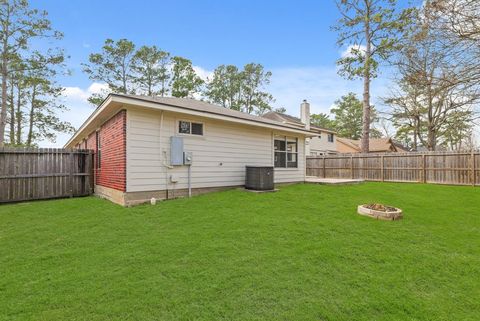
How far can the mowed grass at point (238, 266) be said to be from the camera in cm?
241

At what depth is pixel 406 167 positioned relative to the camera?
1337 centimetres

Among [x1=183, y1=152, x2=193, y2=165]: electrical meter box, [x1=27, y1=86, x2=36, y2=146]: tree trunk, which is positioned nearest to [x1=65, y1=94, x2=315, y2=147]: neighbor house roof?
[x1=183, y1=152, x2=193, y2=165]: electrical meter box

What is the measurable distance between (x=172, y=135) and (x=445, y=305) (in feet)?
21.9

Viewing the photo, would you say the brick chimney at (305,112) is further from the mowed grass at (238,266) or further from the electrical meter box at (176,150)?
the mowed grass at (238,266)

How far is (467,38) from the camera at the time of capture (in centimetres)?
386

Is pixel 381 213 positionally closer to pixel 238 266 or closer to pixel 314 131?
pixel 238 266

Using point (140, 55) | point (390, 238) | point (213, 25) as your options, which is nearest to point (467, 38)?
point (390, 238)

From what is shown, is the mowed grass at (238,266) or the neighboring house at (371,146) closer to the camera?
the mowed grass at (238,266)

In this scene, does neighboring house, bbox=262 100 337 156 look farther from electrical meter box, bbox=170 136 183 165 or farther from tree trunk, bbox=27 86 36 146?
tree trunk, bbox=27 86 36 146

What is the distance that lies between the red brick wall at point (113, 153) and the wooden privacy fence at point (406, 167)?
12.8 meters

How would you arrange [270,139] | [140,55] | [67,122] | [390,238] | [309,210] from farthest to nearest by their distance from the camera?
1. [140,55]
2. [67,122]
3. [270,139]
4. [309,210]
5. [390,238]

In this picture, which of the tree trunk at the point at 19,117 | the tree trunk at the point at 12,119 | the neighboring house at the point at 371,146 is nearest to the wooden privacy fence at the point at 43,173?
the tree trunk at the point at 19,117

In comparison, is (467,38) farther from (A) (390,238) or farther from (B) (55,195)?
(B) (55,195)

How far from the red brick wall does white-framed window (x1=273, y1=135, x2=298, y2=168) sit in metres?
5.90
